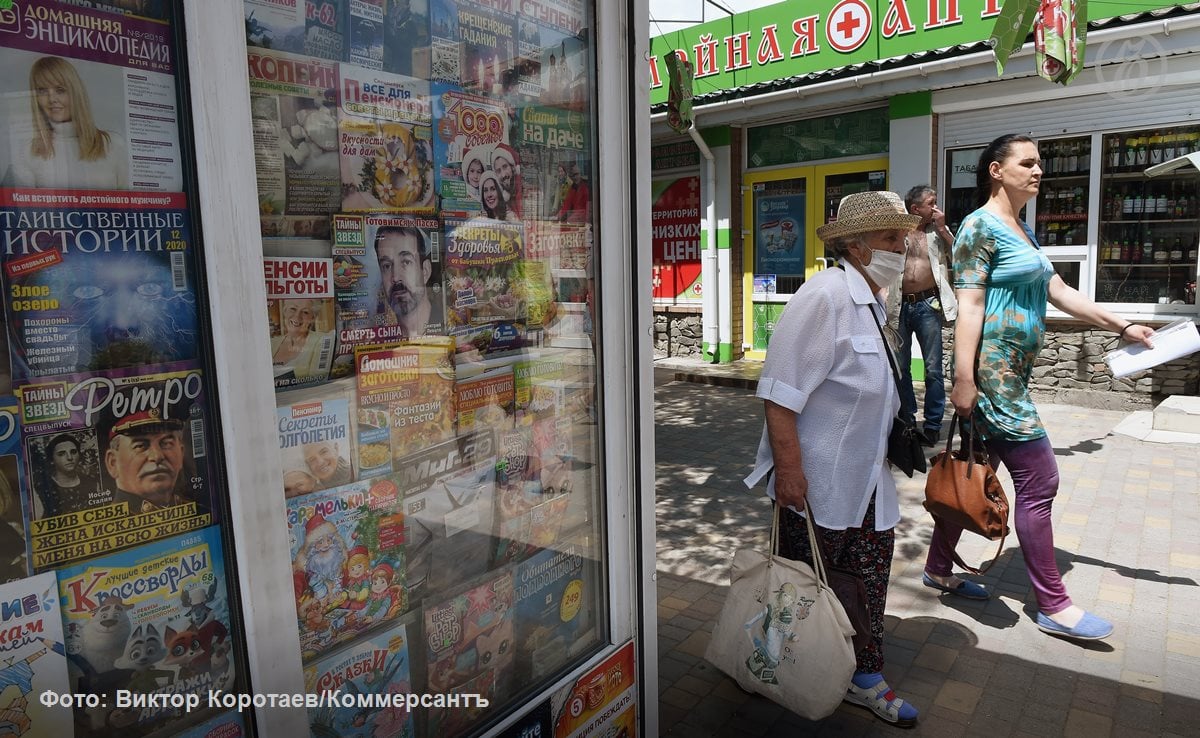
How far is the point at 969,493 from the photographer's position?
3281 millimetres

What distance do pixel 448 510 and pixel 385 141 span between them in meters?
0.95

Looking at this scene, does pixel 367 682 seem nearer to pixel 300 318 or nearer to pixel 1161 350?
pixel 300 318

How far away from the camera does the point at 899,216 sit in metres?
2.73

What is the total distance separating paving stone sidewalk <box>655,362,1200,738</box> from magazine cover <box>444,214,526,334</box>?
177 cm

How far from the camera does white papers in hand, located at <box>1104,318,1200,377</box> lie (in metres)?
3.25

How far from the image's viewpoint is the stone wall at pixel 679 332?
39.1ft

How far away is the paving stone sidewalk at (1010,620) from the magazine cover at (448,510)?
4.26ft

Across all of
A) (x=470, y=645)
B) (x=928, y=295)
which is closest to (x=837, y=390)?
(x=470, y=645)

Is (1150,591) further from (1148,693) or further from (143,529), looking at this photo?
(143,529)

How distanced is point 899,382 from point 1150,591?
217cm

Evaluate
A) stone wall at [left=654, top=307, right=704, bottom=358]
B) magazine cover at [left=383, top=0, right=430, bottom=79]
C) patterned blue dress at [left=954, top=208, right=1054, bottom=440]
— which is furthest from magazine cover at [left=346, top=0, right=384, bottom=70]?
stone wall at [left=654, top=307, right=704, bottom=358]

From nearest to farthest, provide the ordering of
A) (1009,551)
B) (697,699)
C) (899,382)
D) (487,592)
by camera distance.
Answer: (487,592)
(899,382)
(697,699)
(1009,551)

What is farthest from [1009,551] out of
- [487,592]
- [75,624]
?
[75,624]

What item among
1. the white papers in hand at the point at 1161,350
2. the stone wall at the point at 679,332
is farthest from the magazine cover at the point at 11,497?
the stone wall at the point at 679,332
